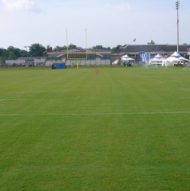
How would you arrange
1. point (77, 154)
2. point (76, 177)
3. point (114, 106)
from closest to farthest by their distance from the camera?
point (76, 177), point (77, 154), point (114, 106)

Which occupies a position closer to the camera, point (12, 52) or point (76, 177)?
point (76, 177)

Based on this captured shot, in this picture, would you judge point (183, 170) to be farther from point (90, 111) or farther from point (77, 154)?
point (90, 111)

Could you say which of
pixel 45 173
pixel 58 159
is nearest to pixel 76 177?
pixel 45 173

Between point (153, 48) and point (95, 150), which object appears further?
point (153, 48)

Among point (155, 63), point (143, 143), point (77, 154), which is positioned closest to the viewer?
point (77, 154)

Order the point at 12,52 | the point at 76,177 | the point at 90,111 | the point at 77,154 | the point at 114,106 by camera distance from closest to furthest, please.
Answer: the point at 76,177 → the point at 77,154 → the point at 90,111 → the point at 114,106 → the point at 12,52

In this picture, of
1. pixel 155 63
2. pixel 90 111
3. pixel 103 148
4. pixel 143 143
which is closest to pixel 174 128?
pixel 143 143

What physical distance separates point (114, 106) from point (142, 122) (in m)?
4.57

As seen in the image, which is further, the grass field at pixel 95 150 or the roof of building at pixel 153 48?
the roof of building at pixel 153 48

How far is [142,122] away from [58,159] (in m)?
4.92

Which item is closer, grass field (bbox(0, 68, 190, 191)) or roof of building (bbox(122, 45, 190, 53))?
grass field (bbox(0, 68, 190, 191))

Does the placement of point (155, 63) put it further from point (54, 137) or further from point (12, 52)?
point (54, 137)

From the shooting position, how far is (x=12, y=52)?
7288 inches

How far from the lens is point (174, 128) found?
11961 millimetres
